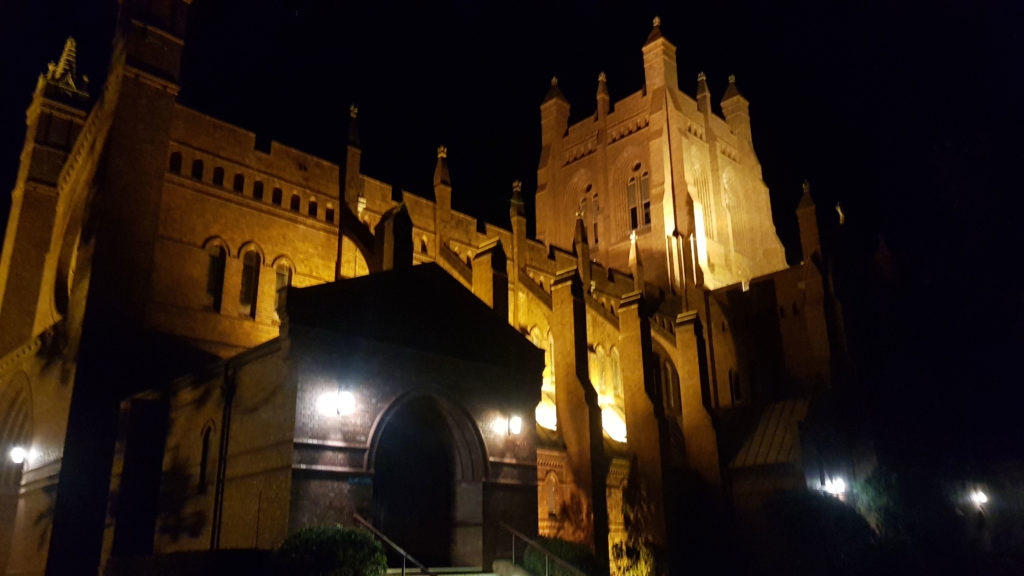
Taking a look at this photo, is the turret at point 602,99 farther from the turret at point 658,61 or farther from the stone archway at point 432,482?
the stone archway at point 432,482

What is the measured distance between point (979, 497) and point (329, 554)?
3355 cm

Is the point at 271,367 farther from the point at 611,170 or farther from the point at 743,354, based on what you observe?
the point at 611,170

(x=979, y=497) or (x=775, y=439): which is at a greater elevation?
(x=775, y=439)

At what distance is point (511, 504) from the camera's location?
17.2m

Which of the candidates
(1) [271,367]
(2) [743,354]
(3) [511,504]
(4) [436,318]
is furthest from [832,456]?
(1) [271,367]

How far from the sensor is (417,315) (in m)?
16.5

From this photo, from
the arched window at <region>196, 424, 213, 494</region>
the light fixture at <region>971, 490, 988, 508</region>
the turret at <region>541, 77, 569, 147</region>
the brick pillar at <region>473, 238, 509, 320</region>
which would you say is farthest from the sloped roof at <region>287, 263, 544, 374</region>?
the turret at <region>541, 77, 569, 147</region>

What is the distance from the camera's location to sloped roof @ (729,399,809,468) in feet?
91.8

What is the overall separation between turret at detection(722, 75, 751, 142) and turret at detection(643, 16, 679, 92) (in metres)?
8.31

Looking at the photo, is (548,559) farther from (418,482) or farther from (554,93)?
(554,93)

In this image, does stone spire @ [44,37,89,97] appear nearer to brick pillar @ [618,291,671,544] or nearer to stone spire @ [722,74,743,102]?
brick pillar @ [618,291,671,544]

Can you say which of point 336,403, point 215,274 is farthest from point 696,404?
point 336,403

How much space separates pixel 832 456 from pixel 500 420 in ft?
54.9

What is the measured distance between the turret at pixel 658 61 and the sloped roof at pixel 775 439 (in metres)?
25.4
